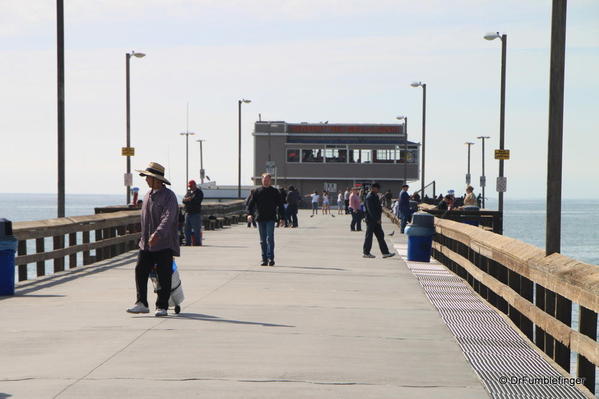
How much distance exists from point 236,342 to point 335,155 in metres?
81.4

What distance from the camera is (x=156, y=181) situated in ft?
39.8

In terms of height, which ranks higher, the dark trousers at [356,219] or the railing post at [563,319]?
the railing post at [563,319]

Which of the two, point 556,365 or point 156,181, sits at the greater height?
point 156,181

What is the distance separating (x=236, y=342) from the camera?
32.1 feet

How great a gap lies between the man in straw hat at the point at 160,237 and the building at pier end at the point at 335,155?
77654 mm

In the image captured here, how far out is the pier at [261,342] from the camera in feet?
25.1

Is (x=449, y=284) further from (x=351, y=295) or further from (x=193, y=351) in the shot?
(x=193, y=351)

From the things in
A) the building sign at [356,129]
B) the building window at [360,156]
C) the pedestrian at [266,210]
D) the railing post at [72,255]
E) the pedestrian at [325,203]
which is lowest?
the pedestrian at [325,203]

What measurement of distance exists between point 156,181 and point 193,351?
3.44 metres

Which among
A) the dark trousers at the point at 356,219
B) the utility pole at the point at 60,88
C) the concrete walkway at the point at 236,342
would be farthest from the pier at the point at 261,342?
the dark trousers at the point at 356,219

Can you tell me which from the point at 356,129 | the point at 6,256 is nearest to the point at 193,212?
the point at 6,256

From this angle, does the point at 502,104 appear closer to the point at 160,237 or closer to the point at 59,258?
the point at 59,258

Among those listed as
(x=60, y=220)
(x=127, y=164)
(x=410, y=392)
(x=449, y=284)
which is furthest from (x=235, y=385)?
(x=127, y=164)

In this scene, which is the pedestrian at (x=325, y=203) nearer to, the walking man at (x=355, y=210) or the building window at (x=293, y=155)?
the building window at (x=293, y=155)
